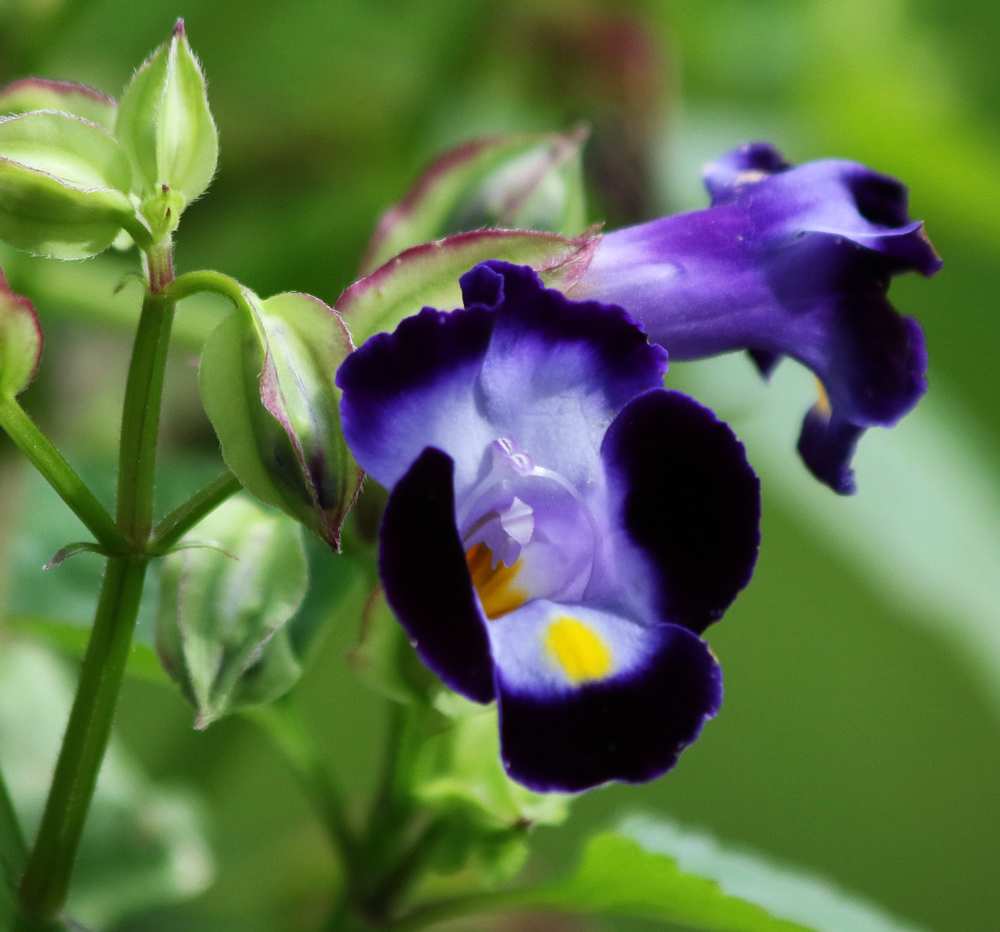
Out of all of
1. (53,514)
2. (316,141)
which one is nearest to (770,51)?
(316,141)

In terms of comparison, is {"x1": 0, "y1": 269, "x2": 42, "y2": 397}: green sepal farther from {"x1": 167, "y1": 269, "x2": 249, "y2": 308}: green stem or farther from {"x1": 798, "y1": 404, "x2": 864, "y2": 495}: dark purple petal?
{"x1": 798, "y1": 404, "x2": 864, "y2": 495}: dark purple petal

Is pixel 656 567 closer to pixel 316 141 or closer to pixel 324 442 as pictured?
pixel 324 442

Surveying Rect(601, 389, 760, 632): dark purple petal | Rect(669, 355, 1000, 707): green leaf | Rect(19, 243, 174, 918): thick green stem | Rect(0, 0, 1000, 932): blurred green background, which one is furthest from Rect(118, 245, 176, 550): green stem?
Rect(669, 355, 1000, 707): green leaf

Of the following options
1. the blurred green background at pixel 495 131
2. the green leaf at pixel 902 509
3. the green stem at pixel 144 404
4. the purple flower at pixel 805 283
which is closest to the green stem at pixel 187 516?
the green stem at pixel 144 404

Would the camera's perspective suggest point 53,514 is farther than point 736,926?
Yes

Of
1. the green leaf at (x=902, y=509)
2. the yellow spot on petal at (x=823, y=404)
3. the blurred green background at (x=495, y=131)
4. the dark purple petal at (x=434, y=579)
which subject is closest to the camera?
the dark purple petal at (x=434, y=579)

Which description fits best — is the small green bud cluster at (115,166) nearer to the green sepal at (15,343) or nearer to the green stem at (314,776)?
the green sepal at (15,343)
